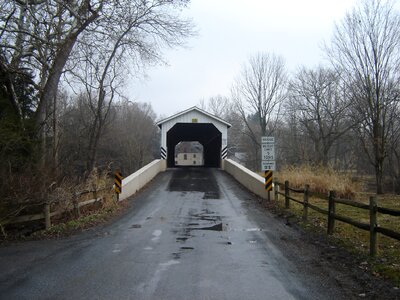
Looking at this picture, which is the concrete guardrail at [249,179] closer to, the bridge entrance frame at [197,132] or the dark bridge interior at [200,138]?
the bridge entrance frame at [197,132]

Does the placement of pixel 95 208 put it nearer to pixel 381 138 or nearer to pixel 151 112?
pixel 381 138

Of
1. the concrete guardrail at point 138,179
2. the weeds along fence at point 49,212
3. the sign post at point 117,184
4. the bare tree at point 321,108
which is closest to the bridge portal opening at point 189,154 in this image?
the bare tree at point 321,108

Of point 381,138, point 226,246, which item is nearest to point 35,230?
point 226,246

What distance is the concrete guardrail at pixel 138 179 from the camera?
15814mm

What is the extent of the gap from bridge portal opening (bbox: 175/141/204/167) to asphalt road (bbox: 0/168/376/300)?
99.8 m

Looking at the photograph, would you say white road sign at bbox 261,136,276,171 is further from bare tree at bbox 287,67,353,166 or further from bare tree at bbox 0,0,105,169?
bare tree at bbox 287,67,353,166

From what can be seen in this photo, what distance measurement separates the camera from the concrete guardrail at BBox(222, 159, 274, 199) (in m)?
16.0

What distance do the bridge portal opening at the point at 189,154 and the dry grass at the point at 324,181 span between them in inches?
3569

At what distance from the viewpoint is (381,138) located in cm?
2452

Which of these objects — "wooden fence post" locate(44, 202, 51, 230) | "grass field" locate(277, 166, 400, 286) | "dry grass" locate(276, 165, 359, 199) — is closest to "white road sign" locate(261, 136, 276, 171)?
"grass field" locate(277, 166, 400, 286)

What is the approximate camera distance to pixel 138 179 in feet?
61.1

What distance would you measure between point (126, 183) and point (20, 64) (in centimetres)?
728

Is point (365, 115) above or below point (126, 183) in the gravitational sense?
above

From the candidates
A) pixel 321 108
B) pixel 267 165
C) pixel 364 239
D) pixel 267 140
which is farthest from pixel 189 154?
pixel 364 239
